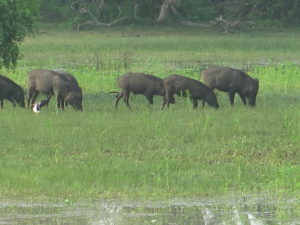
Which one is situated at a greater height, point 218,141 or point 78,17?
point 78,17

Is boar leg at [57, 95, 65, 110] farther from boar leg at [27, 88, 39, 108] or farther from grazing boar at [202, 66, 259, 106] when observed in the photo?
grazing boar at [202, 66, 259, 106]

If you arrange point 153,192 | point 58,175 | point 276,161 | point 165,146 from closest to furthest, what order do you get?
point 153,192 → point 58,175 → point 276,161 → point 165,146

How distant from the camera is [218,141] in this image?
628 inches

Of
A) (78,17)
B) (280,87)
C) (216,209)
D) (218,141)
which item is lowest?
(216,209)

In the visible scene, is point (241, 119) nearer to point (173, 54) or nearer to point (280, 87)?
point (280, 87)

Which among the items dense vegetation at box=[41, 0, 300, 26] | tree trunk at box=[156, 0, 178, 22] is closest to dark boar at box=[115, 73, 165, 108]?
dense vegetation at box=[41, 0, 300, 26]

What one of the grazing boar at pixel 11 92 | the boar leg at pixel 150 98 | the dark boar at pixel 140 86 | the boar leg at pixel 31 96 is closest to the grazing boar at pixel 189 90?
the dark boar at pixel 140 86

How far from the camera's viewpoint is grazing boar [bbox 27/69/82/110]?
66.9 feet

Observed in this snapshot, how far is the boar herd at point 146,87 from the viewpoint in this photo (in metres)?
20.7

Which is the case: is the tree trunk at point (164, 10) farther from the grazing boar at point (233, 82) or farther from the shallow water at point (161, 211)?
the shallow water at point (161, 211)

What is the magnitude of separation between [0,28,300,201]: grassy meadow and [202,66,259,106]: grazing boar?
43 centimetres

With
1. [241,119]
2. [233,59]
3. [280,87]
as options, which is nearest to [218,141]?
[241,119]

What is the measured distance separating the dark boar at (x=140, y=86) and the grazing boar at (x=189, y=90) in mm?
247

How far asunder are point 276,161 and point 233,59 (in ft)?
62.2
